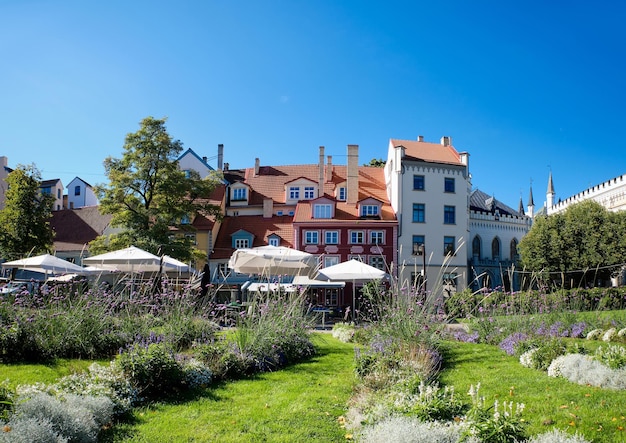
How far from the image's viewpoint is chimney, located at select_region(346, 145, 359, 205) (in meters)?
40.2

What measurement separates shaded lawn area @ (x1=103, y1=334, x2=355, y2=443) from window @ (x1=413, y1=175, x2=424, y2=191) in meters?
31.1

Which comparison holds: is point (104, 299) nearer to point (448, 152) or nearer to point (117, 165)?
point (117, 165)

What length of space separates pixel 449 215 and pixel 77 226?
93.3ft

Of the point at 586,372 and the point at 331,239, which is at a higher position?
the point at 331,239

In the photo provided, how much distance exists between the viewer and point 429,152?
136ft

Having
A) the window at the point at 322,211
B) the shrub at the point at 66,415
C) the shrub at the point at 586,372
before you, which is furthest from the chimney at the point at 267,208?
the shrub at the point at 66,415

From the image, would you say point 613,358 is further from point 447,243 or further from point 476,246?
point 476,246

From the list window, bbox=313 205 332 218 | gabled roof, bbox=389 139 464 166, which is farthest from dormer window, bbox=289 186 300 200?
gabled roof, bbox=389 139 464 166

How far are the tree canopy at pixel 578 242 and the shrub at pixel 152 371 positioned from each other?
37.1m

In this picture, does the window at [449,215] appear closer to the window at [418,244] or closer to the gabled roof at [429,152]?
the window at [418,244]

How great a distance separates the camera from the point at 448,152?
4244 centimetres

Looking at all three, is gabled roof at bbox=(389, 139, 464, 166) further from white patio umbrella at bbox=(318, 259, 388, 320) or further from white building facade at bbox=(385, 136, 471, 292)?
white patio umbrella at bbox=(318, 259, 388, 320)

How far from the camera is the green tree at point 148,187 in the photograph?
2833 cm

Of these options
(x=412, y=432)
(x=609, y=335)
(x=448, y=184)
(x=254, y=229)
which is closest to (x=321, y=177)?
(x=254, y=229)
